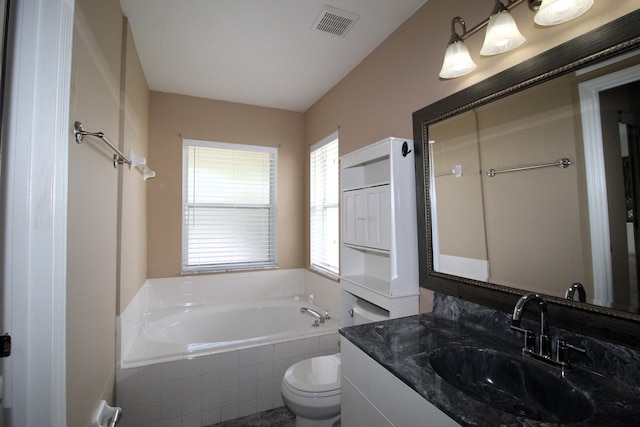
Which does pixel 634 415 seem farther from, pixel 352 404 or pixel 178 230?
pixel 178 230

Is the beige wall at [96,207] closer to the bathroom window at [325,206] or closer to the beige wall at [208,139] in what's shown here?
the beige wall at [208,139]

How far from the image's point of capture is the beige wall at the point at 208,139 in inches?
113

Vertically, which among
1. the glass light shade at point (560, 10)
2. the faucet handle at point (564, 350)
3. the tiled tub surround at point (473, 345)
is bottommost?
the tiled tub surround at point (473, 345)

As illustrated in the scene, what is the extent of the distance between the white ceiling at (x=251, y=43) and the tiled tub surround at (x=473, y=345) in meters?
1.79

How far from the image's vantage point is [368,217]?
1768mm

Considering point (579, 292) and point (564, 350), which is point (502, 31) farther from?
point (564, 350)

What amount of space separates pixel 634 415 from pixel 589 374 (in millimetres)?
180

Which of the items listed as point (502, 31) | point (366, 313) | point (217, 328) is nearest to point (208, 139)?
point (217, 328)

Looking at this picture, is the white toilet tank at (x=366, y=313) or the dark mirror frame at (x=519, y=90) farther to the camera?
the white toilet tank at (x=366, y=313)

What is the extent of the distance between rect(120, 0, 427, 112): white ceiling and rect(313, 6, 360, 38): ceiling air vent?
0.03 metres

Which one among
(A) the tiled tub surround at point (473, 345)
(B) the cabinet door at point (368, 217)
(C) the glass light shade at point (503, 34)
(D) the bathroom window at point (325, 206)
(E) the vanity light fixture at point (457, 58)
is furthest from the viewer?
(D) the bathroom window at point (325, 206)

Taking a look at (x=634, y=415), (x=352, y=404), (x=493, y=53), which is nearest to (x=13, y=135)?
(x=352, y=404)

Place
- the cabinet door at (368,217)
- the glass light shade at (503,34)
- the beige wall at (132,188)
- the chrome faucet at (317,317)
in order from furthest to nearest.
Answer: the chrome faucet at (317,317)
the beige wall at (132,188)
the cabinet door at (368,217)
the glass light shade at (503,34)

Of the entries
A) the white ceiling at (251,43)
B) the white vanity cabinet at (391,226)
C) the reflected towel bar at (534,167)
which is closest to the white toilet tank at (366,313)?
the white vanity cabinet at (391,226)
